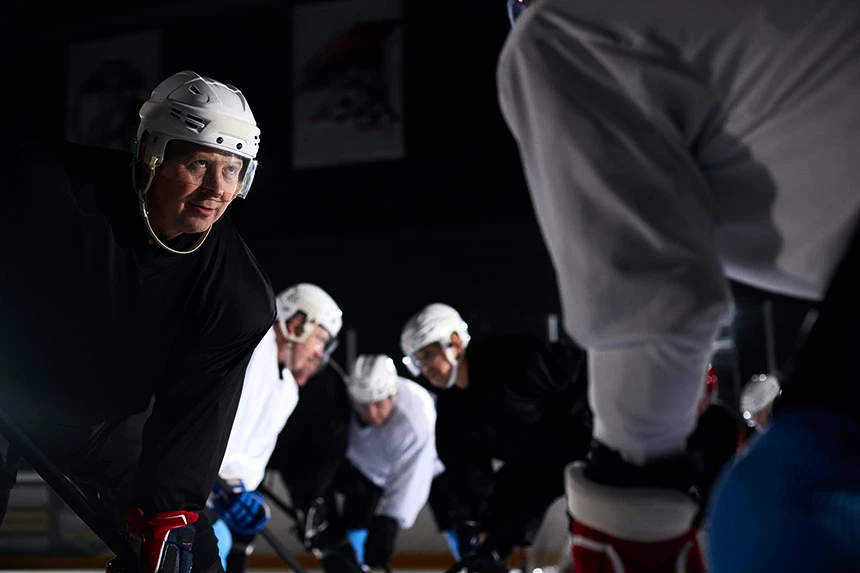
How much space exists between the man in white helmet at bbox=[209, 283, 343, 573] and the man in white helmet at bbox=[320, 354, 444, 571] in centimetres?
57

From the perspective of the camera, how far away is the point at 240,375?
75.5 inches

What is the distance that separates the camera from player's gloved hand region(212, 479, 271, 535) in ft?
11.0

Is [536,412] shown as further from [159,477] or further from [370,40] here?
[370,40]

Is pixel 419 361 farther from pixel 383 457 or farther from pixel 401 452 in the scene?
pixel 383 457

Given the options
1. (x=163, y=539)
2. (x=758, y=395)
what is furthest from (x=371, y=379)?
(x=163, y=539)

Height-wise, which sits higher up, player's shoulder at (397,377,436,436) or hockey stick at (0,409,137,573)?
hockey stick at (0,409,137,573)

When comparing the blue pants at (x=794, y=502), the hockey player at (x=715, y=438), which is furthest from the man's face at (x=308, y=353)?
the blue pants at (x=794, y=502)

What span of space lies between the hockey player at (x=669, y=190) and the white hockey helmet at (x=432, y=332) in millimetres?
3483

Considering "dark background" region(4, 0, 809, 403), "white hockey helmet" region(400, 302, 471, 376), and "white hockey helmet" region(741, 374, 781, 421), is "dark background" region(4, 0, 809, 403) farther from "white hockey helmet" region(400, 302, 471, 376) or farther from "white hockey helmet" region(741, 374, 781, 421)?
"white hockey helmet" region(400, 302, 471, 376)

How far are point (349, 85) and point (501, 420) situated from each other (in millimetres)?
4930

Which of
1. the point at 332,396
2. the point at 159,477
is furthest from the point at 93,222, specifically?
the point at 332,396

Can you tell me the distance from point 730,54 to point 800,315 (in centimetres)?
643

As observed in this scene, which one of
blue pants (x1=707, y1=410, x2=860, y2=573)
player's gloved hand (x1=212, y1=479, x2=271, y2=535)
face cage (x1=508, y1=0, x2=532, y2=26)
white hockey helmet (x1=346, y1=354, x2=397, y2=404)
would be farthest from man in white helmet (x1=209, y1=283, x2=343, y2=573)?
blue pants (x1=707, y1=410, x2=860, y2=573)

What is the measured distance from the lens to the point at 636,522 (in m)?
0.66
